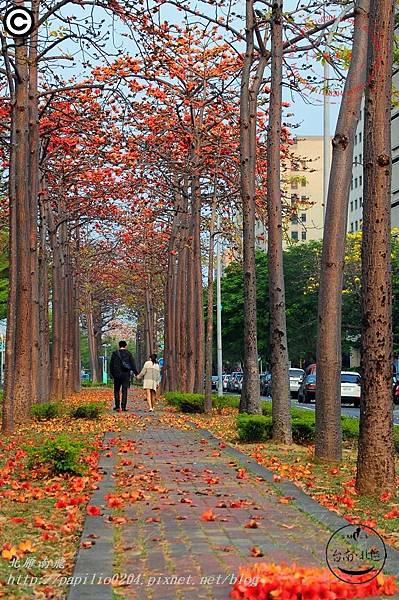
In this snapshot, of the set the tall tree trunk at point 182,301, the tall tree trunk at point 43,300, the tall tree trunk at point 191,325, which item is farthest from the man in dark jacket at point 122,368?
the tall tree trunk at point 182,301

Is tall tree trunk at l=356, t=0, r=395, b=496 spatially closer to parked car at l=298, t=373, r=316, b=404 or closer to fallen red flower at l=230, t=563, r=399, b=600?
fallen red flower at l=230, t=563, r=399, b=600

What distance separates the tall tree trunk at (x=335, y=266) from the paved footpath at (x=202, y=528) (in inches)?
45.7

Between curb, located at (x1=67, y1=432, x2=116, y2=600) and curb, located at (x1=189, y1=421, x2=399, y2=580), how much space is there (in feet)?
5.14

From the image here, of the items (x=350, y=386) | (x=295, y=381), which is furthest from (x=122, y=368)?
(x=295, y=381)

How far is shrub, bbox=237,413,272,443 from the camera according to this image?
1708 cm

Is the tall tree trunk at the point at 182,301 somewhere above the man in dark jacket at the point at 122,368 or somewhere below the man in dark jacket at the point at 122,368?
above

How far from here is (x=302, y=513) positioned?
9.09m

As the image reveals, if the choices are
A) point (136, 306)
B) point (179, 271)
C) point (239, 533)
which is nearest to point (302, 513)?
point (239, 533)

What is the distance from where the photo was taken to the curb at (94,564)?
19.4 ft

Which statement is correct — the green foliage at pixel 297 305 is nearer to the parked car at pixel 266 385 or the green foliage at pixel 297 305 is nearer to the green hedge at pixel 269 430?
the parked car at pixel 266 385

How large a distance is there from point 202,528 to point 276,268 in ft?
29.1

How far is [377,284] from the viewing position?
413 inches

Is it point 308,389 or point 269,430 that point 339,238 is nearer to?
point 269,430
